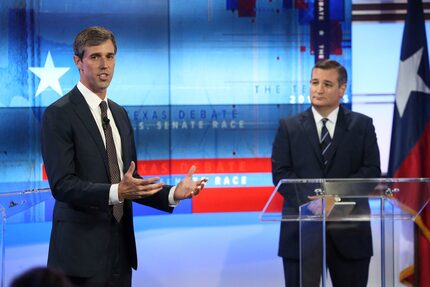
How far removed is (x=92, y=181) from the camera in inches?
112

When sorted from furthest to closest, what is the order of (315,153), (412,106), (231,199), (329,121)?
(231,199), (412,106), (329,121), (315,153)

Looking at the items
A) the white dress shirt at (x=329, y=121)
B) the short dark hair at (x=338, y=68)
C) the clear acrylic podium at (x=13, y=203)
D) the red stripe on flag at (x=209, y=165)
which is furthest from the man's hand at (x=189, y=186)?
the red stripe on flag at (x=209, y=165)

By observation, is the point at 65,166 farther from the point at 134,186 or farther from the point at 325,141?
the point at 325,141

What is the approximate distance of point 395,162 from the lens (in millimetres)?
5043

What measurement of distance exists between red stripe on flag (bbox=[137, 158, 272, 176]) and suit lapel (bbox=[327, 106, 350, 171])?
4.37ft

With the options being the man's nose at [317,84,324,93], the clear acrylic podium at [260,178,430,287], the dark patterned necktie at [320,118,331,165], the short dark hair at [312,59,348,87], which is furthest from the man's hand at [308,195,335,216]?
the short dark hair at [312,59,348,87]

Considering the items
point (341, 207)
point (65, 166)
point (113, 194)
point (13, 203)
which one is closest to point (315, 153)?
point (341, 207)

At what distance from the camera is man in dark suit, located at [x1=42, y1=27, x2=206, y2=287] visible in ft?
9.01

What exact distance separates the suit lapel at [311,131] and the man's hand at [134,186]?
4.44ft

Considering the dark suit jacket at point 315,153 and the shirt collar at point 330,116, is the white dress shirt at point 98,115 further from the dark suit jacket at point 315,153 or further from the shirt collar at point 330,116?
the shirt collar at point 330,116

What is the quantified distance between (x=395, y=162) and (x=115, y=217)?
273 cm

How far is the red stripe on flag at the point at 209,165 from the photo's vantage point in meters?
5.17

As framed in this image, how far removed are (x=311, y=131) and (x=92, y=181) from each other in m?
1.48

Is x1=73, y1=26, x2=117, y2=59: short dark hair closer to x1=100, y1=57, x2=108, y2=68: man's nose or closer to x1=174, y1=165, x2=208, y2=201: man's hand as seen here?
x1=100, y1=57, x2=108, y2=68: man's nose
